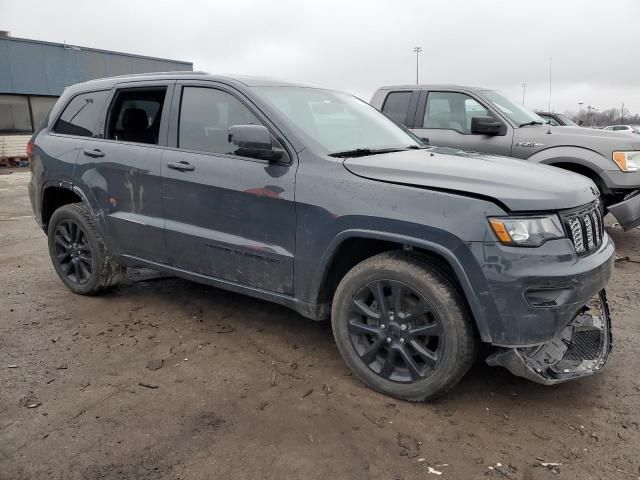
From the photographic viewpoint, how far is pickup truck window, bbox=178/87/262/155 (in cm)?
361

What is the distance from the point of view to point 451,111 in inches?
267

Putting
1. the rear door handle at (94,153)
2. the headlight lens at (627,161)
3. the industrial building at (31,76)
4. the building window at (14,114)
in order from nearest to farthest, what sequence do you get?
the rear door handle at (94,153), the headlight lens at (627,161), the industrial building at (31,76), the building window at (14,114)

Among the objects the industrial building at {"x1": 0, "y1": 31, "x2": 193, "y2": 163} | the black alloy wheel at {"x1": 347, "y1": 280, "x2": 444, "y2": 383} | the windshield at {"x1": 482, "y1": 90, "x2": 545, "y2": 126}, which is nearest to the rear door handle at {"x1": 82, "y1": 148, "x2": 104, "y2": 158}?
the black alloy wheel at {"x1": 347, "y1": 280, "x2": 444, "y2": 383}

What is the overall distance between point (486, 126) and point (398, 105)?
4.69 feet

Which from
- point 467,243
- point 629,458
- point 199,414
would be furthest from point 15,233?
point 629,458

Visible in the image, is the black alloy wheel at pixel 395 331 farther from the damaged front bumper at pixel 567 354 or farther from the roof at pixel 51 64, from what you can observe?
the roof at pixel 51 64

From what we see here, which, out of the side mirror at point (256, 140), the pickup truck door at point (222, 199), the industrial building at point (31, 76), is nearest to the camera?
the side mirror at point (256, 140)

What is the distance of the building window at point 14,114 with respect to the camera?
20.9 m

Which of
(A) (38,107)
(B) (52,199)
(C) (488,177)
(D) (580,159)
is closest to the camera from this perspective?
(C) (488,177)

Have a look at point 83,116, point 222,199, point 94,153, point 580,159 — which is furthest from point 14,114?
point 580,159

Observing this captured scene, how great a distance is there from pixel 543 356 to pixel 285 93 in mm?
2411

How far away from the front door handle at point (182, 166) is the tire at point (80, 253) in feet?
3.83

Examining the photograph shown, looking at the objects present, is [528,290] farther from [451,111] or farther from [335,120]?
[451,111]

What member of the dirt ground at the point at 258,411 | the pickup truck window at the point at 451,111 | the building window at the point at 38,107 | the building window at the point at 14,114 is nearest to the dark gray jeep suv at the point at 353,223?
the dirt ground at the point at 258,411
